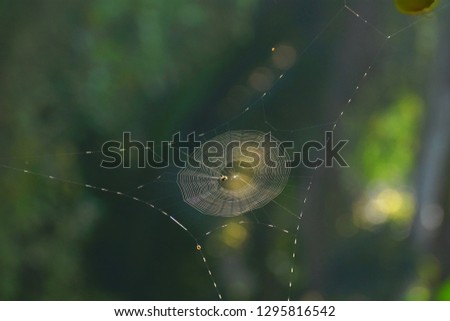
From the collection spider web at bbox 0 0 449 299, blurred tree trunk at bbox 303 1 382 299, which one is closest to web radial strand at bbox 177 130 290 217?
spider web at bbox 0 0 449 299

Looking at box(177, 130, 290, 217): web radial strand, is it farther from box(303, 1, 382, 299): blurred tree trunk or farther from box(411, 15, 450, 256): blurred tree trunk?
box(411, 15, 450, 256): blurred tree trunk

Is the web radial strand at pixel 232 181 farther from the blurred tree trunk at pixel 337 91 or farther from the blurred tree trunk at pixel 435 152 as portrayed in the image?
the blurred tree trunk at pixel 435 152

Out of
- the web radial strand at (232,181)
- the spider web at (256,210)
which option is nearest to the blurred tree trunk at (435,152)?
the spider web at (256,210)

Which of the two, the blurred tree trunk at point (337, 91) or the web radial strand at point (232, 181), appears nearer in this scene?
the web radial strand at point (232, 181)

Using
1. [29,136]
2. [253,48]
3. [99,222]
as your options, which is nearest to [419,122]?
[253,48]

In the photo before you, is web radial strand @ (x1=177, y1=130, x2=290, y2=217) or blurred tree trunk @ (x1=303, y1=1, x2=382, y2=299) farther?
blurred tree trunk @ (x1=303, y1=1, x2=382, y2=299)

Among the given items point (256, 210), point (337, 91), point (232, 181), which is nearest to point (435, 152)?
point (337, 91)
